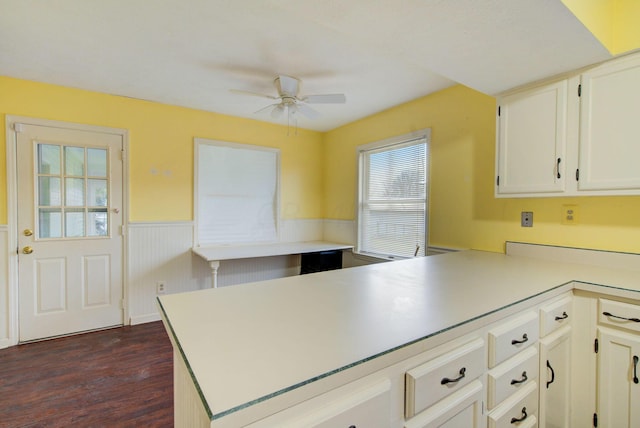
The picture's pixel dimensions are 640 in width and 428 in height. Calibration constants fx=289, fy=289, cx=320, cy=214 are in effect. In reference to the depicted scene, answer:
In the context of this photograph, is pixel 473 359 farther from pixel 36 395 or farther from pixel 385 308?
pixel 36 395

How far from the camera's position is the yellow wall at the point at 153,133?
8.88 ft

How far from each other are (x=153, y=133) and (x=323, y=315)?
3.18 m

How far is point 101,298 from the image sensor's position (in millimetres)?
3033

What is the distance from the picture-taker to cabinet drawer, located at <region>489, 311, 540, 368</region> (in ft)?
3.61

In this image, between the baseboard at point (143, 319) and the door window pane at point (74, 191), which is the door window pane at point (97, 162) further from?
the baseboard at point (143, 319)

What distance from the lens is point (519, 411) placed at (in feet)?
4.11

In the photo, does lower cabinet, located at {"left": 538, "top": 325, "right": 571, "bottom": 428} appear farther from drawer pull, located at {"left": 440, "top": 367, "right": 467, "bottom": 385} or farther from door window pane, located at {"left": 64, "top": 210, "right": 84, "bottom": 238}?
door window pane, located at {"left": 64, "top": 210, "right": 84, "bottom": 238}

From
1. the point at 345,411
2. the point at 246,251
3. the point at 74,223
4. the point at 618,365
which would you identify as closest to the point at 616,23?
the point at 618,365

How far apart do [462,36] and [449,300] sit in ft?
4.19

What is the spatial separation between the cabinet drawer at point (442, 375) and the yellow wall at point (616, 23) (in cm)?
169

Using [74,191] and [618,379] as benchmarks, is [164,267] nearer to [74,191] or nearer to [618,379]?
→ [74,191]

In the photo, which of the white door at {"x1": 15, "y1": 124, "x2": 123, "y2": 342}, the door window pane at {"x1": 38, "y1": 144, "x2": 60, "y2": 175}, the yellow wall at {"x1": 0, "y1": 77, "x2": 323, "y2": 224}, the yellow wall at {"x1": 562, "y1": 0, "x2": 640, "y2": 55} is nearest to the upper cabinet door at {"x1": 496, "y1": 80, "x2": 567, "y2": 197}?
the yellow wall at {"x1": 562, "y1": 0, "x2": 640, "y2": 55}

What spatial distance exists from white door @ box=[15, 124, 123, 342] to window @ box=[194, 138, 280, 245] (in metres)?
0.84

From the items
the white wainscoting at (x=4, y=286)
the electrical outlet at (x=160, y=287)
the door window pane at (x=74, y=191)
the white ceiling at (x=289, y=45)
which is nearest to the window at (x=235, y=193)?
the electrical outlet at (x=160, y=287)
